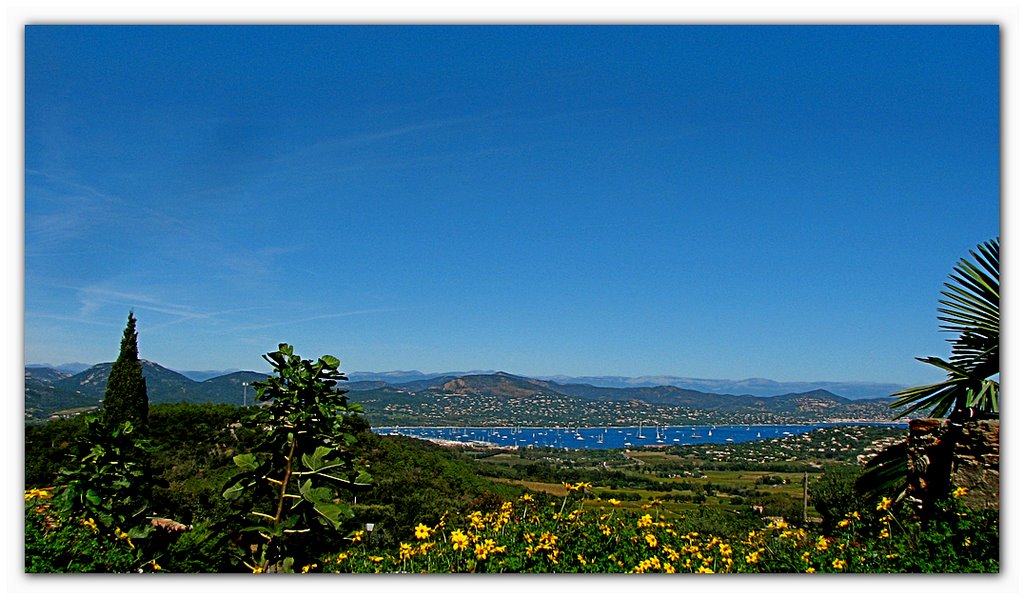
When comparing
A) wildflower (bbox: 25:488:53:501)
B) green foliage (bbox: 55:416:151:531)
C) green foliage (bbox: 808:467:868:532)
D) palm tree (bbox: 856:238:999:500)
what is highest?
palm tree (bbox: 856:238:999:500)

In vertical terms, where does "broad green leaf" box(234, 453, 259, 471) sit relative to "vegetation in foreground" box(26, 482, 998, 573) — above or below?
above

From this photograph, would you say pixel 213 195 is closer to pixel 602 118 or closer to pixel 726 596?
pixel 602 118

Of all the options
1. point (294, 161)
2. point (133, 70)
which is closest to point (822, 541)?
point (294, 161)

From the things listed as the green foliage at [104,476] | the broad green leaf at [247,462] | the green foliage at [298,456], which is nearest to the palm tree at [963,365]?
the green foliage at [298,456]

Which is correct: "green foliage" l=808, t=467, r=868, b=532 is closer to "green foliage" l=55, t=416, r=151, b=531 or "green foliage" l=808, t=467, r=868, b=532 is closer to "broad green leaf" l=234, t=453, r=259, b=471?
"broad green leaf" l=234, t=453, r=259, b=471

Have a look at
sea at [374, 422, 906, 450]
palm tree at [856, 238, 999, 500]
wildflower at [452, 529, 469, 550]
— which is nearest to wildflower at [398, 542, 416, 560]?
wildflower at [452, 529, 469, 550]

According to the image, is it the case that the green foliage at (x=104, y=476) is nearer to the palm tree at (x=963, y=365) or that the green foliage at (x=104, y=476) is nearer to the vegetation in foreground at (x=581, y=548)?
the vegetation in foreground at (x=581, y=548)
